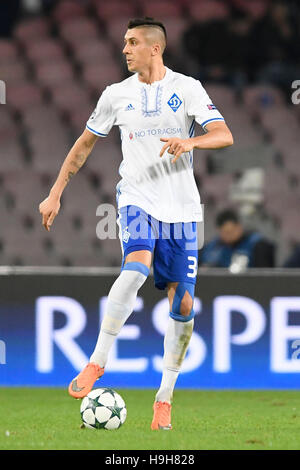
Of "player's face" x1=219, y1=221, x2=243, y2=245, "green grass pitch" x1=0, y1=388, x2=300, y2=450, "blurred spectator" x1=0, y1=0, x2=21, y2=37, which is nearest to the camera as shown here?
"green grass pitch" x1=0, y1=388, x2=300, y2=450

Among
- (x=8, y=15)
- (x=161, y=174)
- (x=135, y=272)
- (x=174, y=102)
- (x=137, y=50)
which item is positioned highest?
(x=8, y=15)

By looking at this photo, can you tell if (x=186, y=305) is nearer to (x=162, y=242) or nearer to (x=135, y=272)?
(x=162, y=242)

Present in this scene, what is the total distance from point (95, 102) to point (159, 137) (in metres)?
6.04

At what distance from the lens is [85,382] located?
15.4 ft

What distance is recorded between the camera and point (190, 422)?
221 inches

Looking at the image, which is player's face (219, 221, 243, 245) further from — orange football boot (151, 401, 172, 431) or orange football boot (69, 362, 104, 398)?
orange football boot (69, 362, 104, 398)

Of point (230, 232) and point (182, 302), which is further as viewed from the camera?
point (230, 232)

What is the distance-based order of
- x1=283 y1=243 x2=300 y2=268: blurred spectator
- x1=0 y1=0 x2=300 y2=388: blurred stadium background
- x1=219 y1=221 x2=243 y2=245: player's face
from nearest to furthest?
x1=0 y1=0 x2=300 y2=388: blurred stadium background → x1=219 y1=221 x2=243 y2=245: player's face → x1=283 y1=243 x2=300 y2=268: blurred spectator

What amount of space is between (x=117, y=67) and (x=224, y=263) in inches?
151

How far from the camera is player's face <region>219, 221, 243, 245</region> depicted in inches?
327

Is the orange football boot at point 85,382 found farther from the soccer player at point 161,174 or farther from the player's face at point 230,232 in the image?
the player's face at point 230,232

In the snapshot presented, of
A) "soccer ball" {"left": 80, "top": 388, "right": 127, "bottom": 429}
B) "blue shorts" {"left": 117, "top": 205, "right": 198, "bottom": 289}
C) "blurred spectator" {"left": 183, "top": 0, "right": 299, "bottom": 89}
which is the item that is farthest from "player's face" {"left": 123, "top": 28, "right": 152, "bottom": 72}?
"blurred spectator" {"left": 183, "top": 0, "right": 299, "bottom": 89}

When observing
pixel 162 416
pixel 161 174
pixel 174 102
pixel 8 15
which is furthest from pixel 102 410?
pixel 8 15

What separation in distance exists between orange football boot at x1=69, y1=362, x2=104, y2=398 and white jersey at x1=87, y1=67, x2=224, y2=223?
837mm
